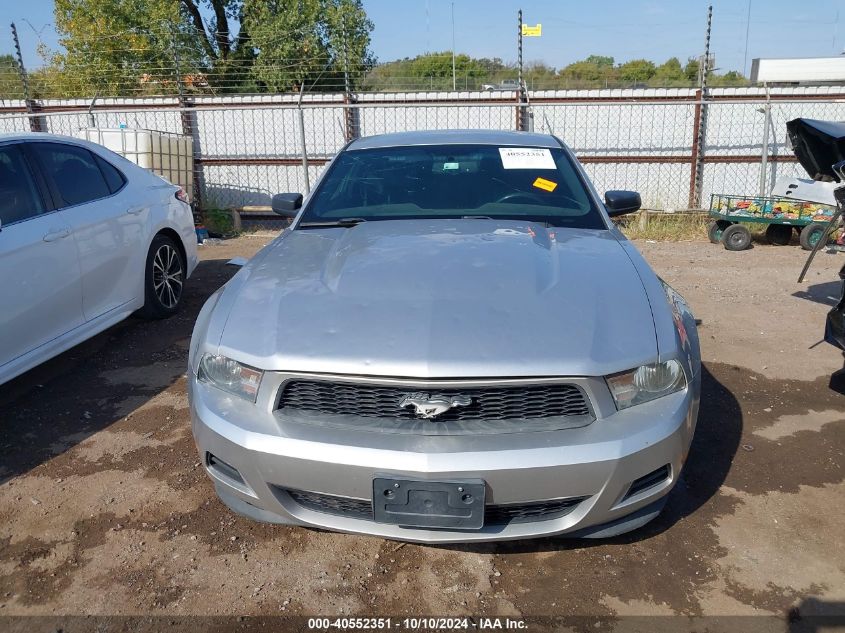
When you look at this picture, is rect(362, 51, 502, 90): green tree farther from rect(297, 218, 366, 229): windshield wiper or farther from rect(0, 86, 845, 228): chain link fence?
rect(297, 218, 366, 229): windshield wiper

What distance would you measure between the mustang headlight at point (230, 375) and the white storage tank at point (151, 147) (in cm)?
760

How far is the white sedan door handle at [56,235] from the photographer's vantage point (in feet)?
12.8

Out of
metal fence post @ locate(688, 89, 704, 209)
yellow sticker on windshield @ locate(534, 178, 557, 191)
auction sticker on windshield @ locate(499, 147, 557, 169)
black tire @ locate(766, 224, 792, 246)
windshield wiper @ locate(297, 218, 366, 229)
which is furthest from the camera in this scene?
metal fence post @ locate(688, 89, 704, 209)

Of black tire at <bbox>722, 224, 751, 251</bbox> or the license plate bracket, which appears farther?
black tire at <bbox>722, 224, 751, 251</bbox>

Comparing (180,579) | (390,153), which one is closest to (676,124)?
(390,153)

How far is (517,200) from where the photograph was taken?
3.54 meters

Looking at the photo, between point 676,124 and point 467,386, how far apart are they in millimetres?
10259

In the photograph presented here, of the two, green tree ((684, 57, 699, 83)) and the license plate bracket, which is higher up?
green tree ((684, 57, 699, 83))

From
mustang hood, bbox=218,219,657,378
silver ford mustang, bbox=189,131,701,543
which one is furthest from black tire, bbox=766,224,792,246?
silver ford mustang, bbox=189,131,701,543

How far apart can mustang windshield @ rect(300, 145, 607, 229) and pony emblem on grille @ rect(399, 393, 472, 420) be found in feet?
5.01

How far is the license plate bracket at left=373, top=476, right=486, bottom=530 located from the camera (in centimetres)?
202

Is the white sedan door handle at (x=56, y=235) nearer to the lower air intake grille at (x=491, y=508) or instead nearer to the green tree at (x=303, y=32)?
the lower air intake grille at (x=491, y=508)

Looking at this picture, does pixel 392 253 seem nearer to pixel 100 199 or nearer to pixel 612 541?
pixel 612 541

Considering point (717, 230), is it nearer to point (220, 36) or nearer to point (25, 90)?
point (25, 90)
